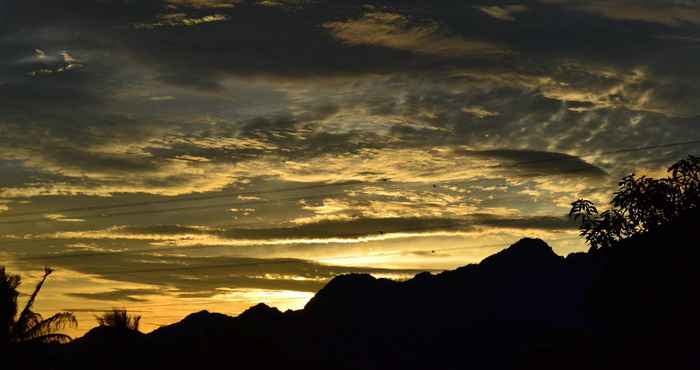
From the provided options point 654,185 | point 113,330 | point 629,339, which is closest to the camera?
point 654,185

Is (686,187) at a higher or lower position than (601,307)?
higher

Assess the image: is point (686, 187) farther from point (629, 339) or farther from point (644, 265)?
point (629, 339)

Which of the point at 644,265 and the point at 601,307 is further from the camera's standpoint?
the point at 601,307

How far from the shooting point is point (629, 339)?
98.2ft

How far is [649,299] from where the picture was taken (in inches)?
1067

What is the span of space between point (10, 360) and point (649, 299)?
3398 centimetres

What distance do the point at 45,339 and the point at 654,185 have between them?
35.7m

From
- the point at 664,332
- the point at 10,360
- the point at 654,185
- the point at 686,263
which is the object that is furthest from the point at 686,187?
the point at 10,360

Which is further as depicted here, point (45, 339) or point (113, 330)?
point (113, 330)

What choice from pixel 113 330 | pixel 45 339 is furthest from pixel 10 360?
pixel 113 330

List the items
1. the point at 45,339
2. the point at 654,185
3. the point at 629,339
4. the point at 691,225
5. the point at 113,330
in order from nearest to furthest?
the point at 691,225 → the point at 654,185 → the point at 629,339 → the point at 45,339 → the point at 113,330

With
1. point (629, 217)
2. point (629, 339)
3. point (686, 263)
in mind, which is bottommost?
point (629, 339)

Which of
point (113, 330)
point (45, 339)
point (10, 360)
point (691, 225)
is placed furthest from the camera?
point (113, 330)

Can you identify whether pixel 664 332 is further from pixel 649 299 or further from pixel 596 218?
pixel 596 218
